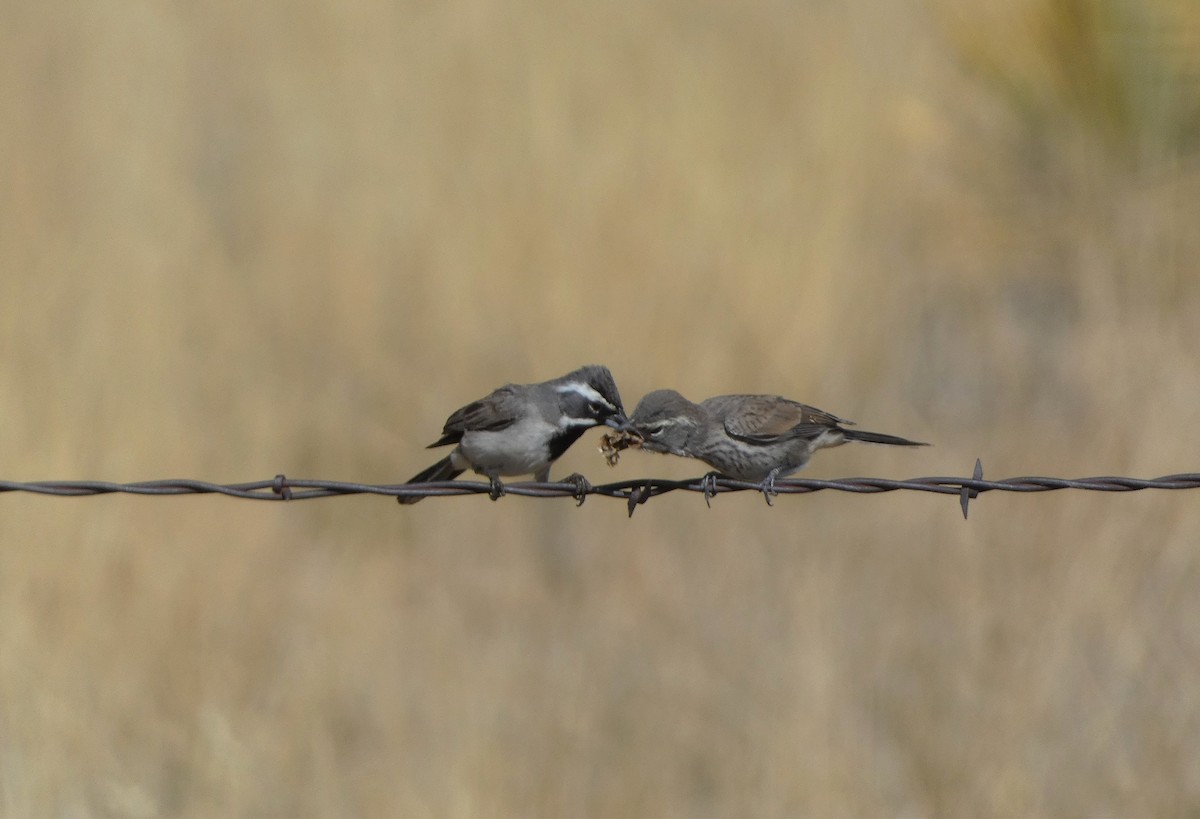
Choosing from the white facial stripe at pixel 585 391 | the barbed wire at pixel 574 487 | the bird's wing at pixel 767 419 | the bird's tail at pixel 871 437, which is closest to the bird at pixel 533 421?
the white facial stripe at pixel 585 391

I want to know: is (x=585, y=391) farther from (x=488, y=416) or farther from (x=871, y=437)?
(x=871, y=437)

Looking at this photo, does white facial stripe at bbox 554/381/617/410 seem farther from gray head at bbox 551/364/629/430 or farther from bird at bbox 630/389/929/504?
bird at bbox 630/389/929/504

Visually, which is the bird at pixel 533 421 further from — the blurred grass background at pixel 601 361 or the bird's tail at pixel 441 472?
the blurred grass background at pixel 601 361

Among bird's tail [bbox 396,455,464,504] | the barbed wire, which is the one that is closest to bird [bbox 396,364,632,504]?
bird's tail [bbox 396,455,464,504]

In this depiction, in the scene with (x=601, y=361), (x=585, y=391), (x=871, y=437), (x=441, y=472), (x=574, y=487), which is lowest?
(x=574, y=487)

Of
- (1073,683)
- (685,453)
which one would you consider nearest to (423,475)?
(685,453)

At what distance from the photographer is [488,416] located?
8.43 meters

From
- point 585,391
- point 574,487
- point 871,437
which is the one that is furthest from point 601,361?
point 574,487

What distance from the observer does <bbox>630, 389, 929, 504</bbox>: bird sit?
7934 millimetres

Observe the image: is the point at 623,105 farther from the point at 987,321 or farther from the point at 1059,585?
the point at 1059,585

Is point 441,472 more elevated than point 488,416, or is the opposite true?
point 488,416

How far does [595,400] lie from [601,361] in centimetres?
456

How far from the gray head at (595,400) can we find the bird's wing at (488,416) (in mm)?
435

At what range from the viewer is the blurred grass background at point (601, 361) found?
380 inches
